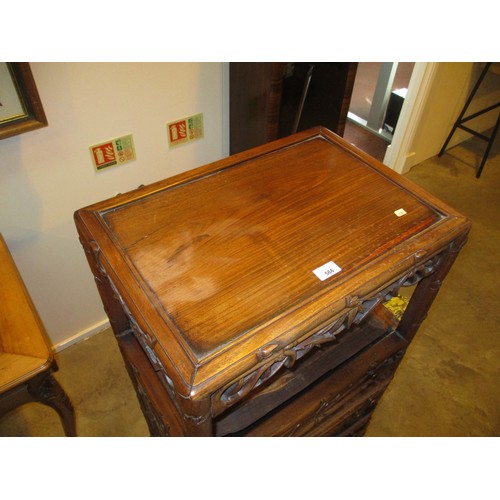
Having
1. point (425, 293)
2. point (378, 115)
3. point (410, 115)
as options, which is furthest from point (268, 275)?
point (378, 115)

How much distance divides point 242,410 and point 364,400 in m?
0.47

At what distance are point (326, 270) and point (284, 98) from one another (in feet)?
4.46

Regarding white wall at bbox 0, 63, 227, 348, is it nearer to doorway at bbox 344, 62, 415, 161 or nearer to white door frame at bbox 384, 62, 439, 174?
white door frame at bbox 384, 62, 439, 174

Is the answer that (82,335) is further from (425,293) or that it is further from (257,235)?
(425,293)

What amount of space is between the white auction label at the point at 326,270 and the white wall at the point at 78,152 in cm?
99

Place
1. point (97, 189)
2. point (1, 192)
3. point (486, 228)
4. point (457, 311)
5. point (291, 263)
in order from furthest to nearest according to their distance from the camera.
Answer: point (486, 228), point (457, 311), point (97, 189), point (1, 192), point (291, 263)

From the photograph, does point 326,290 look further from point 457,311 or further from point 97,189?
point 457,311

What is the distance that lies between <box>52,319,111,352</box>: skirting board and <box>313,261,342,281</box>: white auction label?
1.50 metres

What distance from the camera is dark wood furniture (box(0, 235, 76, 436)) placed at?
1026mm

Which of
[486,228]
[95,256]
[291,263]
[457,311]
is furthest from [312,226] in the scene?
[486,228]

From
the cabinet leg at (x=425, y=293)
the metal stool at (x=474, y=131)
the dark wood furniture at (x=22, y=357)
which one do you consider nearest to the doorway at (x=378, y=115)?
the metal stool at (x=474, y=131)

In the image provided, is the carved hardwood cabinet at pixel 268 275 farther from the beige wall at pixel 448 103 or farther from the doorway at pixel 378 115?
the doorway at pixel 378 115

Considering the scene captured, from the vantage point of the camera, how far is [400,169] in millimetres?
3057

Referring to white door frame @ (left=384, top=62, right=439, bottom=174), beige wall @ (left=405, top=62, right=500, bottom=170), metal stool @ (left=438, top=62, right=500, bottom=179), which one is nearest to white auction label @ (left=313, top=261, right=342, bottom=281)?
white door frame @ (left=384, top=62, right=439, bottom=174)
